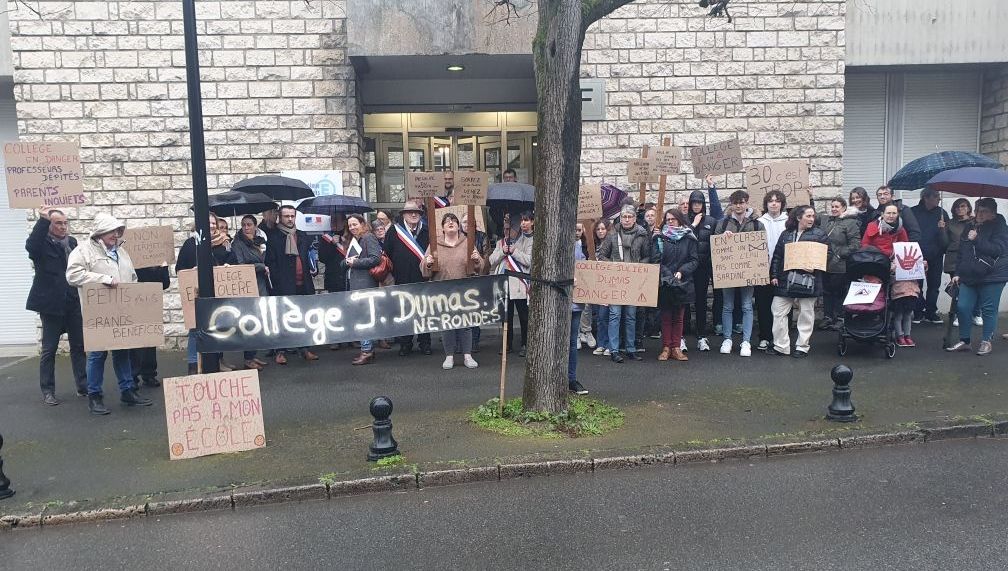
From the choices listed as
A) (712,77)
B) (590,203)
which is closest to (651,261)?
(590,203)

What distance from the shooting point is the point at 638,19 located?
12.4 metres

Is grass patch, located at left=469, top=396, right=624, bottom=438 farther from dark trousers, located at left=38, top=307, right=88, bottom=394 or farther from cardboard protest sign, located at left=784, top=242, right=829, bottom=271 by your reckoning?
dark trousers, located at left=38, top=307, right=88, bottom=394

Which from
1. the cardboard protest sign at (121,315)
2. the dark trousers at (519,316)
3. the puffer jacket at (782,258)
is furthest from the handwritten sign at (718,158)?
the cardboard protest sign at (121,315)

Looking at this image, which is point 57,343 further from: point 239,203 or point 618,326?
point 618,326

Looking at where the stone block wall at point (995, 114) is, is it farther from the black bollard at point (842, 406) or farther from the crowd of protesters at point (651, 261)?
the black bollard at point (842, 406)

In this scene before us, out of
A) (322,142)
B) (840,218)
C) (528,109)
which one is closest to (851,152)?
(840,218)

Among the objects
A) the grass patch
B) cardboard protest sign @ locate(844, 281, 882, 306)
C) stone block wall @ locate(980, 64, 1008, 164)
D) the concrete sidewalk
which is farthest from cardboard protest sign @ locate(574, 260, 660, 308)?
stone block wall @ locate(980, 64, 1008, 164)

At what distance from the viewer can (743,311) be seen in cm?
1005

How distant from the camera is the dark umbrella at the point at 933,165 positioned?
10.7m

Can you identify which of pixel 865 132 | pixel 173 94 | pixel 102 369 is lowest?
pixel 102 369

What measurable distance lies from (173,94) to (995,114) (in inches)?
566

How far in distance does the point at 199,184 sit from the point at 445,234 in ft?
11.9

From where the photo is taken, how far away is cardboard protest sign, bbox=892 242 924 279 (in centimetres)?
963

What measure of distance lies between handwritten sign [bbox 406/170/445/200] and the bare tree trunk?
2987 millimetres
